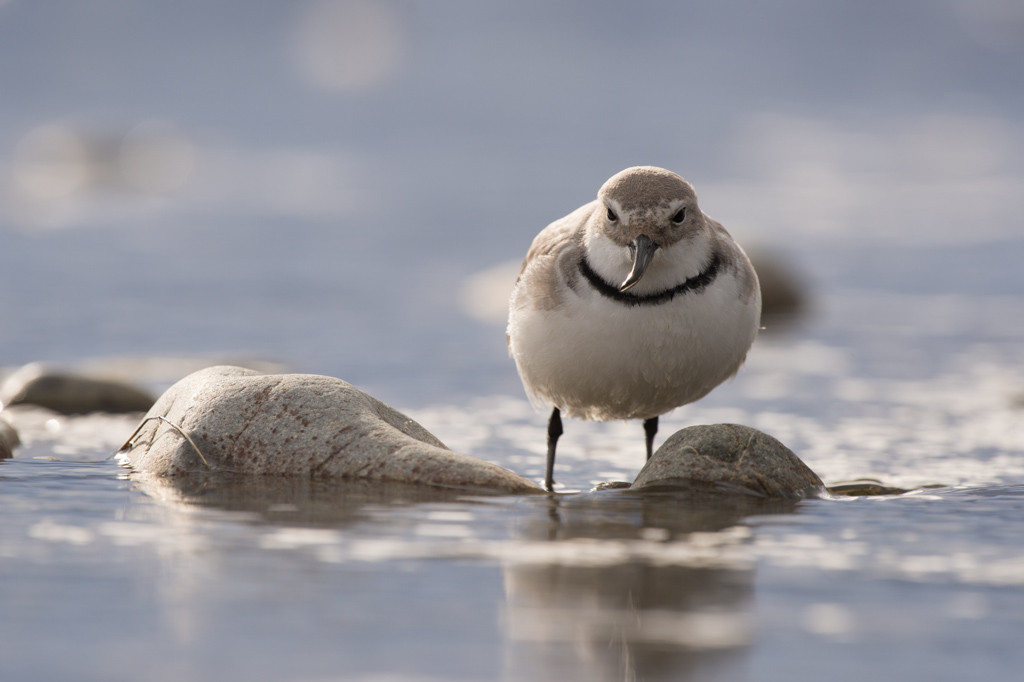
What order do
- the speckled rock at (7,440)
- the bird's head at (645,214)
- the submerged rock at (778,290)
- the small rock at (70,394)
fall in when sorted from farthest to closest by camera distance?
the submerged rock at (778,290)
the small rock at (70,394)
the speckled rock at (7,440)
the bird's head at (645,214)

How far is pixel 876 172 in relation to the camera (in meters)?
30.3

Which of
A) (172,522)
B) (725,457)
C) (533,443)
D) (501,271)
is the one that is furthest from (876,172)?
(172,522)

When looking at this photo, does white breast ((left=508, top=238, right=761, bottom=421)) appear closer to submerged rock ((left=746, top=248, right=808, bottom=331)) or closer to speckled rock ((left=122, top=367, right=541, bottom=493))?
speckled rock ((left=122, top=367, right=541, bottom=493))

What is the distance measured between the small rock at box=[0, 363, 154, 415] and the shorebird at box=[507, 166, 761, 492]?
12.9 feet

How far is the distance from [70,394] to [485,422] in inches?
125

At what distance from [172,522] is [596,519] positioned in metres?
1.96

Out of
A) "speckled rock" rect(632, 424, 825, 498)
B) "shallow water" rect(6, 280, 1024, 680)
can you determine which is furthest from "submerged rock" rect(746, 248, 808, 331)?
"speckled rock" rect(632, 424, 825, 498)

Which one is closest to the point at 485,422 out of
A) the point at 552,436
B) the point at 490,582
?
the point at 552,436

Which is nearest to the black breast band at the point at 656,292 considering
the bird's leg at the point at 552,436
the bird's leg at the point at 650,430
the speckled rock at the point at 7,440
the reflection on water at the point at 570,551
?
the reflection on water at the point at 570,551

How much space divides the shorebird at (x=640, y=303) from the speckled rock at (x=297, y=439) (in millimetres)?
717

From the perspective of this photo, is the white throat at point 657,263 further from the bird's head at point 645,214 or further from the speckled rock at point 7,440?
the speckled rock at point 7,440

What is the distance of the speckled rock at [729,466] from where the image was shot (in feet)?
21.1

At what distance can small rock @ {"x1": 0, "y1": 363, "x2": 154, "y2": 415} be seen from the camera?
9.12m

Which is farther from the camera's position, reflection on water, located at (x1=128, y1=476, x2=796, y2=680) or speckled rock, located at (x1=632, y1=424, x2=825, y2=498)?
speckled rock, located at (x1=632, y1=424, x2=825, y2=498)
